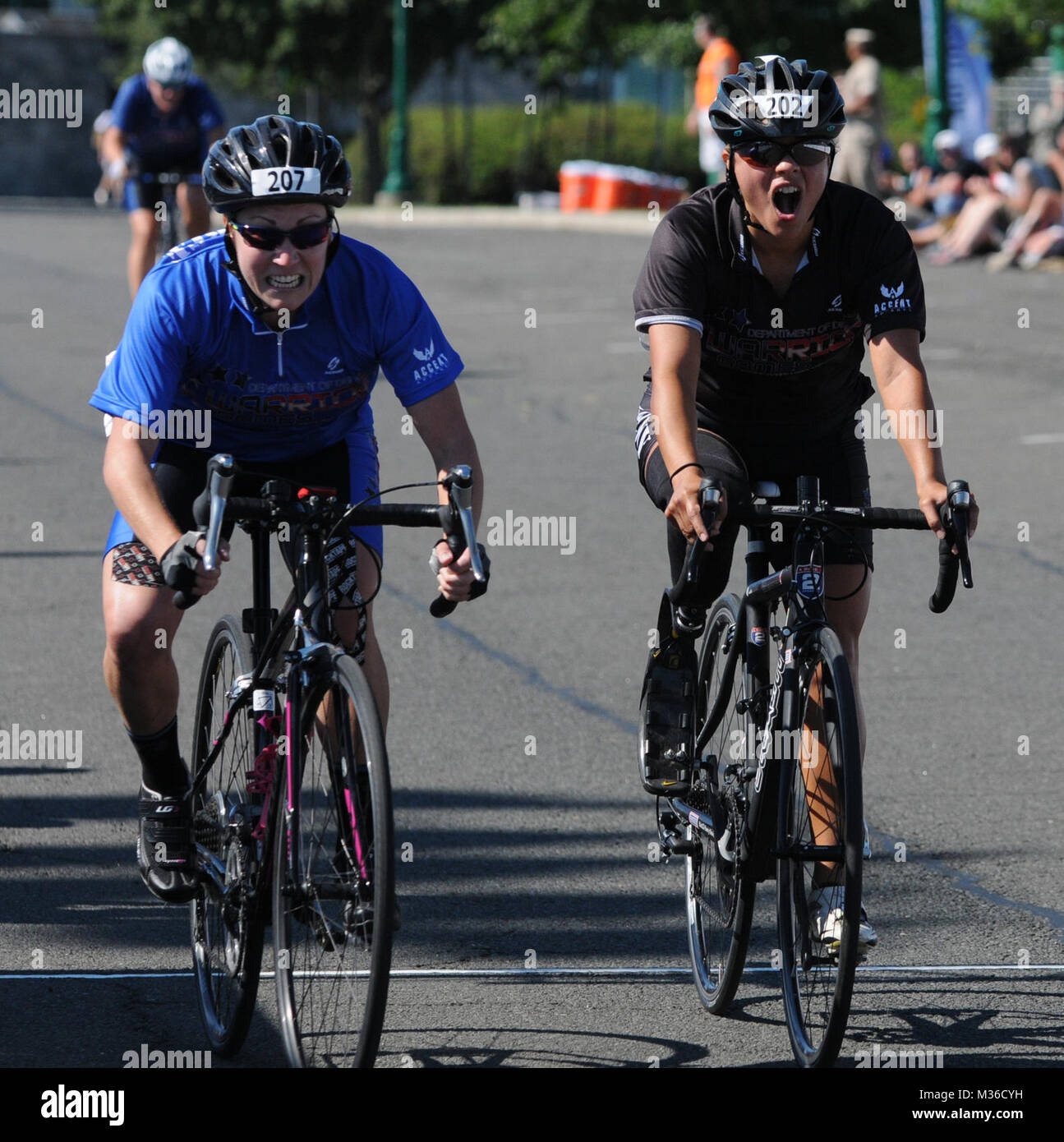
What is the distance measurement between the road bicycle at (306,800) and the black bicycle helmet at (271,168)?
0.59m

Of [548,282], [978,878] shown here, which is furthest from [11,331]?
[978,878]

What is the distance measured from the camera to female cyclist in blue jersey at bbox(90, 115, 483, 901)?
4137 millimetres

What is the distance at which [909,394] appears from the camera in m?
4.38

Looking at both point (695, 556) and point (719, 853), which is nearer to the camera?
point (695, 556)

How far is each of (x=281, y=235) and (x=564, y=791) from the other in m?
2.55

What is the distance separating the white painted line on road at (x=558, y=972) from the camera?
4598 millimetres

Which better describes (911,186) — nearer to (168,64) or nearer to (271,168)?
(168,64)

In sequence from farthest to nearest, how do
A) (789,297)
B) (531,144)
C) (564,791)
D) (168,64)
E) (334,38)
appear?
1. (334,38)
2. (531,144)
3. (168,64)
4. (564,791)
5. (789,297)

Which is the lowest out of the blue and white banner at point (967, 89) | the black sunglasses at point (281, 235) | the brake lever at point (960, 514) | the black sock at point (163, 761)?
the black sock at point (163, 761)

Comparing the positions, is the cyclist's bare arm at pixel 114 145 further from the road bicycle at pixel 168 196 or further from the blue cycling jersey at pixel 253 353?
the blue cycling jersey at pixel 253 353

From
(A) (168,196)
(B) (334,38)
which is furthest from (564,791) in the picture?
(B) (334,38)

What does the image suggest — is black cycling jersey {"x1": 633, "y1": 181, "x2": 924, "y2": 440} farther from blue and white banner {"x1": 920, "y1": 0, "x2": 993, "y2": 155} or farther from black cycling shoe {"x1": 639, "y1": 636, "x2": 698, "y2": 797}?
blue and white banner {"x1": 920, "y1": 0, "x2": 993, "y2": 155}

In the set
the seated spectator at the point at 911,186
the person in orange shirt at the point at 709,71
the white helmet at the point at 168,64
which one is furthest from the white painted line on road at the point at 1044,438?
the seated spectator at the point at 911,186

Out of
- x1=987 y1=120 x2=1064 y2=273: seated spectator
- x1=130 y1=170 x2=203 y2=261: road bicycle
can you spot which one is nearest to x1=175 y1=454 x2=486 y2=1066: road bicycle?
x1=130 y1=170 x2=203 y2=261: road bicycle
